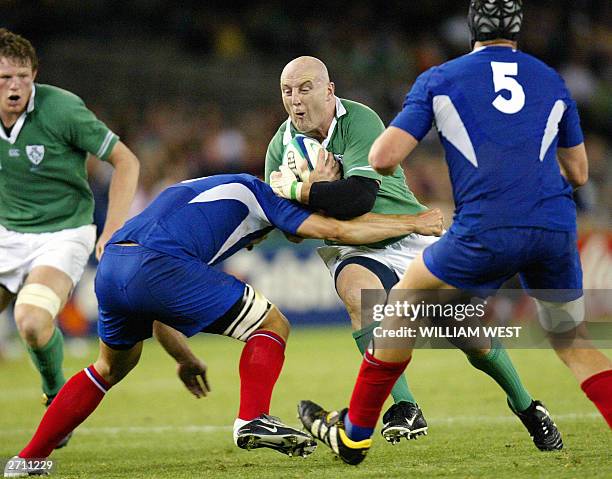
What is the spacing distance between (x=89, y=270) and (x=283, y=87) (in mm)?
7746

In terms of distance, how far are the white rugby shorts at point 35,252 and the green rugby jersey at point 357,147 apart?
1561 millimetres

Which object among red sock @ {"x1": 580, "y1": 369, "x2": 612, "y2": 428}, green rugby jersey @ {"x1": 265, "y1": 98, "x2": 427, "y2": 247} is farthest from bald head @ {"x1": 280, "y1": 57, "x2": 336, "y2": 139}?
red sock @ {"x1": 580, "y1": 369, "x2": 612, "y2": 428}

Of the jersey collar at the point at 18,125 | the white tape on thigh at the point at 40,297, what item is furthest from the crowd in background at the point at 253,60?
the white tape on thigh at the point at 40,297

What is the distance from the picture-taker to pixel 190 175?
1483 centimetres

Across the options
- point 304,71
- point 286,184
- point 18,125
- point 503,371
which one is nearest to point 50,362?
point 18,125

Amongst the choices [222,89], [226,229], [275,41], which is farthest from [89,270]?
[226,229]

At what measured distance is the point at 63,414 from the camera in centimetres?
561

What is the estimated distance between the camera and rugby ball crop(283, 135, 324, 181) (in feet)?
18.2

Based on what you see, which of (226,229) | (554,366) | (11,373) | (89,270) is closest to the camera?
(226,229)

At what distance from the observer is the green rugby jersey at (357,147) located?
5746 millimetres

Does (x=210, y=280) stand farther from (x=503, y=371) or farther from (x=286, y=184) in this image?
(x=503, y=371)

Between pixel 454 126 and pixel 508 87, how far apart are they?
28cm

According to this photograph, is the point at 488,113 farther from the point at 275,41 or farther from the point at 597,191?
the point at 275,41

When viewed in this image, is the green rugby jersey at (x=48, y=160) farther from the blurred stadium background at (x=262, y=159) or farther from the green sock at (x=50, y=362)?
the blurred stadium background at (x=262, y=159)
